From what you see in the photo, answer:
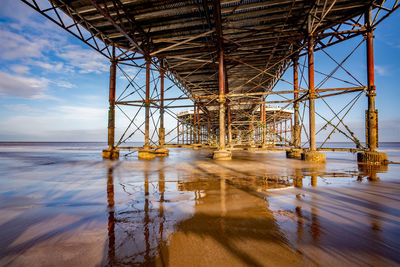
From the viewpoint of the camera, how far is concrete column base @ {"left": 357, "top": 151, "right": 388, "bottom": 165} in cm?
727

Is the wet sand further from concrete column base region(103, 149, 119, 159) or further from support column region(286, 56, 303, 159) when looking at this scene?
support column region(286, 56, 303, 159)

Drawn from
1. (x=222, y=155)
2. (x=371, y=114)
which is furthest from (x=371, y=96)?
(x=222, y=155)

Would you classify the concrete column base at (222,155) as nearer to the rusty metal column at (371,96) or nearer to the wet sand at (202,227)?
the wet sand at (202,227)

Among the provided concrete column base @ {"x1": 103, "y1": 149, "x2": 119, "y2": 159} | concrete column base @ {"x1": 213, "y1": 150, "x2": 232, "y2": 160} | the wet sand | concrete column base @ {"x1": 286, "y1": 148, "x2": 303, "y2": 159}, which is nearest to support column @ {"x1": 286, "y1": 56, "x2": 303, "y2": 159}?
concrete column base @ {"x1": 286, "y1": 148, "x2": 303, "y2": 159}

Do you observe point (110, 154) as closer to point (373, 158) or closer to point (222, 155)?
point (222, 155)

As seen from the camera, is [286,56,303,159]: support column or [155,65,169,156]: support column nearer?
[286,56,303,159]: support column

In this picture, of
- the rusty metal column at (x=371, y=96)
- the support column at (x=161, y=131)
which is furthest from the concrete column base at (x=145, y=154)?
the rusty metal column at (x=371, y=96)

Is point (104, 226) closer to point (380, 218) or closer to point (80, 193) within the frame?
point (80, 193)

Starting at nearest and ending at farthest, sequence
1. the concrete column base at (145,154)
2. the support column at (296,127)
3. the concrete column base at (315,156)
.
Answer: the concrete column base at (315,156) < the concrete column base at (145,154) < the support column at (296,127)

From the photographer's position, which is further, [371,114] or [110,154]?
[110,154]

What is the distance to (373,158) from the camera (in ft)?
24.5

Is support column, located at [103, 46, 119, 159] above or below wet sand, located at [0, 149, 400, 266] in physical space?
above

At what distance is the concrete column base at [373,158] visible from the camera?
7.27m

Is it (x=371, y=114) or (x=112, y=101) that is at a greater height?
(x=112, y=101)
